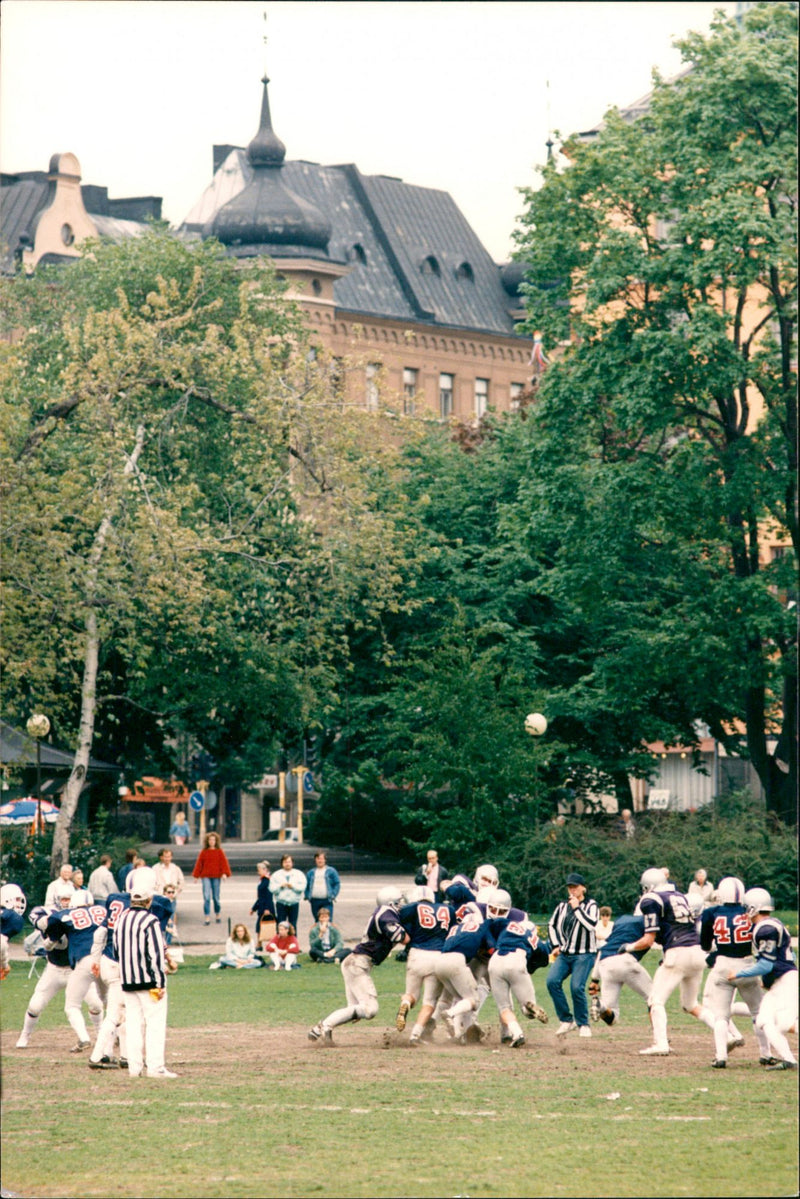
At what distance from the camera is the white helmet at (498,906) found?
73.5 ft

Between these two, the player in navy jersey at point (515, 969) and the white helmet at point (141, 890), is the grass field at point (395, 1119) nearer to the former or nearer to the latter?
the player in navy jersey at point (515, 969)

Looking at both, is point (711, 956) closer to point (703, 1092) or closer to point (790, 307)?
point (703, 1092)

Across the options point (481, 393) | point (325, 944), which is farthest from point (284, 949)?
point (481, 393)

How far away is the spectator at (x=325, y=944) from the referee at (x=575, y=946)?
→ 12.0m

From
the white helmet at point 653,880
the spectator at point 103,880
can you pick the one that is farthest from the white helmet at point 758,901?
the spectator at point 103,880

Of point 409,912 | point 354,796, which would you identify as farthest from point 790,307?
point 354,796

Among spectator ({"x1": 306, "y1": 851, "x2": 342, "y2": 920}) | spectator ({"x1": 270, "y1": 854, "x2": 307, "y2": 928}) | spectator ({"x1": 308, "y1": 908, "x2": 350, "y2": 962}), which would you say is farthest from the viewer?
spectator ({"x1": 306, "y1": 851, "x2": 342, "y2": 920})

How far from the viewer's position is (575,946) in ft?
75.2

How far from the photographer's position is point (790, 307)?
35.1 m

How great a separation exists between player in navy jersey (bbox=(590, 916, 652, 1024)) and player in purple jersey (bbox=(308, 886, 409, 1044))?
224cm

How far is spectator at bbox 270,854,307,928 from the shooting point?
3538 centimetres

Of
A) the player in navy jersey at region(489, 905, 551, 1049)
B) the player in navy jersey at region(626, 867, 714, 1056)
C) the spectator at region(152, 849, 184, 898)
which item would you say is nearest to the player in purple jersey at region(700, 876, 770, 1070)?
the player in navy jersey at region(626, 867, 714, 1056)

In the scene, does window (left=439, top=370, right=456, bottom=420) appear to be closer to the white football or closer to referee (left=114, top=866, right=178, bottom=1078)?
the white football

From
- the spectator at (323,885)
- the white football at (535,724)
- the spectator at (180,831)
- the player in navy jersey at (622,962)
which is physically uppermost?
the white football at (535,724)
